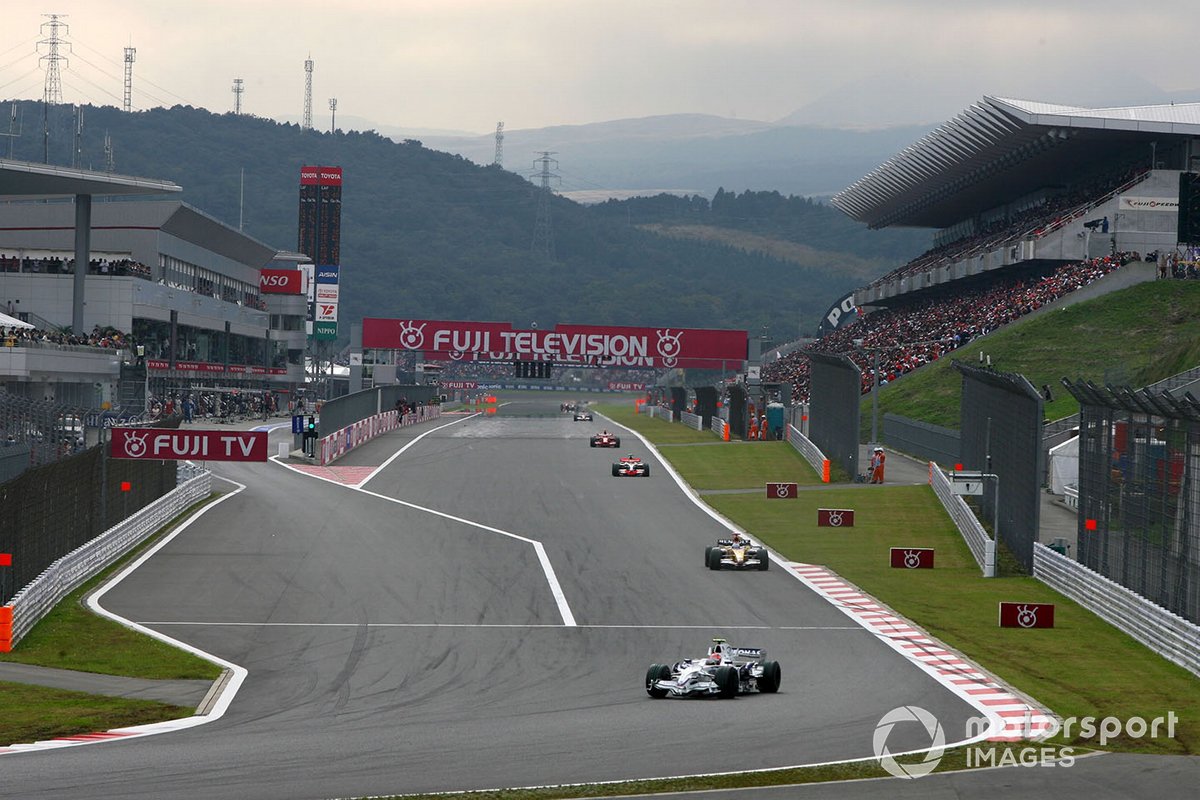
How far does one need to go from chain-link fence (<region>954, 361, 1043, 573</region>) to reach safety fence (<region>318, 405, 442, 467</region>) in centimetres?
2894

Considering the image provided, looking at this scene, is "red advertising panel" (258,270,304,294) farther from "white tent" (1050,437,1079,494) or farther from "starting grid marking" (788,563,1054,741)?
"starting grid marking" (788,563,1054,741)

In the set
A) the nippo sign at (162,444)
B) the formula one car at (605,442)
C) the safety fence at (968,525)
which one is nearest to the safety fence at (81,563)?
the nippo sign at (162,444)

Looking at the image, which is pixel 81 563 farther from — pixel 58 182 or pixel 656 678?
pixel 58 182

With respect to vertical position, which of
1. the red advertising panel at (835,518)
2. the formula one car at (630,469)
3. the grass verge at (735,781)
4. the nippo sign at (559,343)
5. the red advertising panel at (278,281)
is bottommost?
the grass verge at (735,781)

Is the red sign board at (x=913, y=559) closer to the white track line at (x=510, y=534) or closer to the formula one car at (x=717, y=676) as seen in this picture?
the white track line at (x=510, y=534)

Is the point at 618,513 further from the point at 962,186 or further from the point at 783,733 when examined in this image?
the point at 962,186

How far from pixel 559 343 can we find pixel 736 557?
59.7 meters


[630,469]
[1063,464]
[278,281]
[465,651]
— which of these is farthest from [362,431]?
[278,281]

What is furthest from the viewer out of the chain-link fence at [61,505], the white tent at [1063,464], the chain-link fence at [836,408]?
the chain-link fence at [836,408]

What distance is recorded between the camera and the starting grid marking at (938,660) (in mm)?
18656

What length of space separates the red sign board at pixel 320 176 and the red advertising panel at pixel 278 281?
50.0m

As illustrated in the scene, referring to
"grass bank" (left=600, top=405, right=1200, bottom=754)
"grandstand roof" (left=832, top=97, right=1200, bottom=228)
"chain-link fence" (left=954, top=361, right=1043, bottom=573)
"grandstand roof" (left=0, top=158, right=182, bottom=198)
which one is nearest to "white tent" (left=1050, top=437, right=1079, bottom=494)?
"chain-link fence" (left=954, top=361, right=1043, bottom=573)

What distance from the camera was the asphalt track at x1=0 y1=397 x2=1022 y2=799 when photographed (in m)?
15.7

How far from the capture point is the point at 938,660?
23.4 metres
